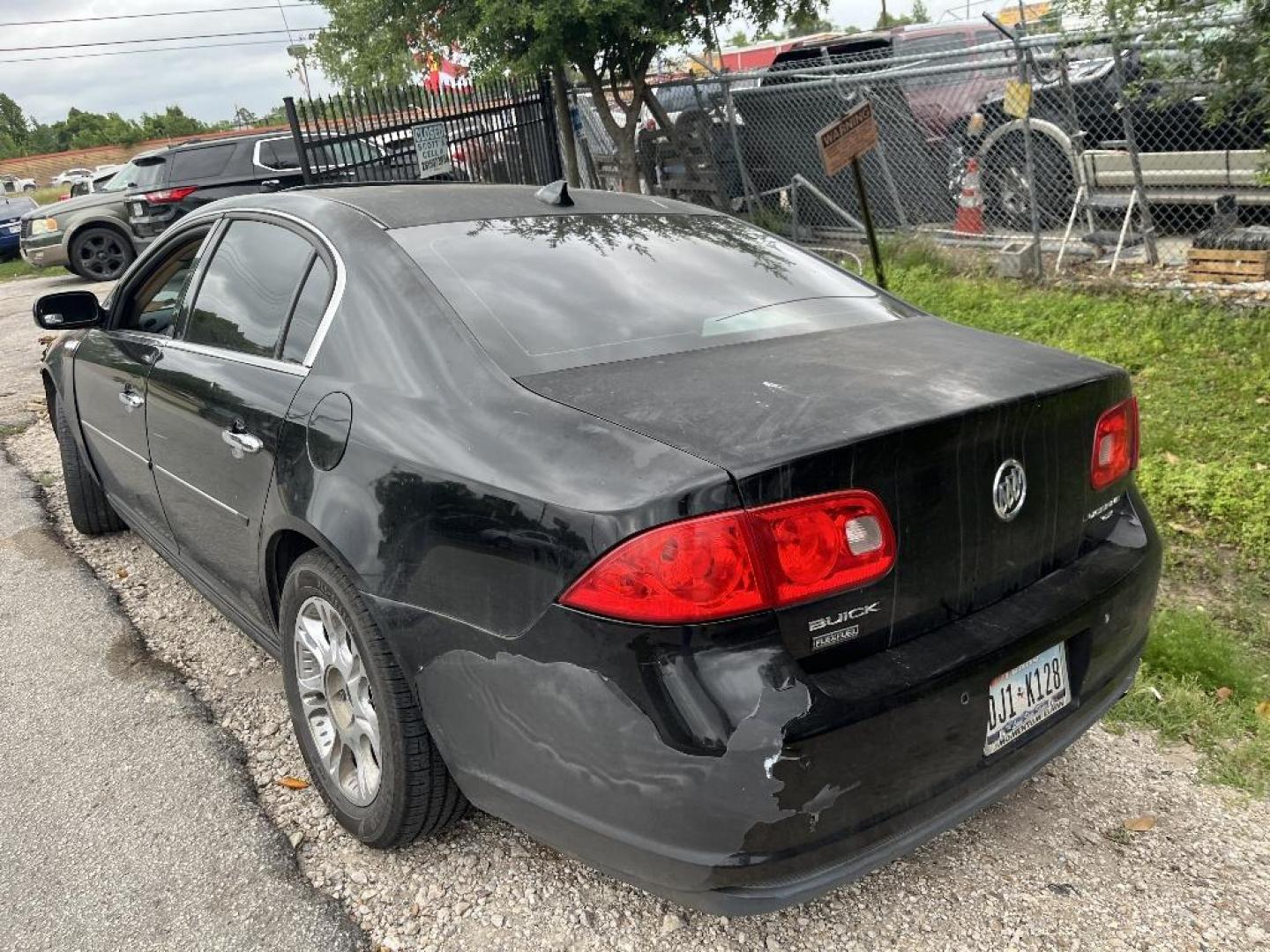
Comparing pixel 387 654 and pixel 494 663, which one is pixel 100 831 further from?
pixel 494 663

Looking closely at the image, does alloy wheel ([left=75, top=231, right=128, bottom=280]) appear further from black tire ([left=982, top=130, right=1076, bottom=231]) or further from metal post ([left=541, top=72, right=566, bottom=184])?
black tire ([left=982, top=130, right=1076, bottom=231])

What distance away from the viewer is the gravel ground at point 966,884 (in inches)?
89.7

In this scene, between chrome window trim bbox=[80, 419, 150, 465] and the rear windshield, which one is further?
chrome window trim bbox=[80, 419, 150, 465]

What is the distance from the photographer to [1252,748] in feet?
9.45

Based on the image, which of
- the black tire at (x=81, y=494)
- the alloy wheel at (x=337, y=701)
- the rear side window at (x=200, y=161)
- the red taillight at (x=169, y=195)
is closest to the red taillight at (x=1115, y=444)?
the alloy wheel at (x=337, y=701)

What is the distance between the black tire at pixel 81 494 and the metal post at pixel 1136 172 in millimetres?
6125

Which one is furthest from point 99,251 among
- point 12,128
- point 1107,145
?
point 12,128

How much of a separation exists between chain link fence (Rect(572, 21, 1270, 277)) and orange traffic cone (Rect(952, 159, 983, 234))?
15mm

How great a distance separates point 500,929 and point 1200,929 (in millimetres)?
1533

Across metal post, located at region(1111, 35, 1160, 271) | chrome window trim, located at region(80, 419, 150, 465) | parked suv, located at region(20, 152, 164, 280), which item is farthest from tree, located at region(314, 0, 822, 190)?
chrome window trim, located at region(80, 419, 150, 465)

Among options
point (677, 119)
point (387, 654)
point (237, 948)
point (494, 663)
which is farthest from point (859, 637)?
point (677, 119)

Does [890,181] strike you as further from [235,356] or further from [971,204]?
[235,356]

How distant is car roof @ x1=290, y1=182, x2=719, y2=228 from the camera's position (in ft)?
9.56

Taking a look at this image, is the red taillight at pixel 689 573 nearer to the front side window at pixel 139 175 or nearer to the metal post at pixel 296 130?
the metal post at pixel 296 130
